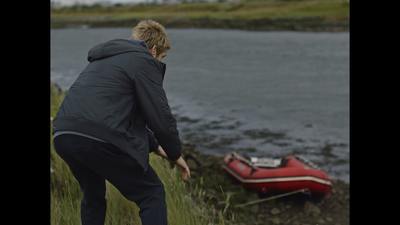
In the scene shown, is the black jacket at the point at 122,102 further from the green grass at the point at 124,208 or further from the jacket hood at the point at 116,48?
the green grass at the point at 124,208

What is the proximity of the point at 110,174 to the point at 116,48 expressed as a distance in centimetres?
71

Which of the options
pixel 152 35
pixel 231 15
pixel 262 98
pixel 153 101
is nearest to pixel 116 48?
pixel 152 35

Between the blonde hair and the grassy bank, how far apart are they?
56948mm

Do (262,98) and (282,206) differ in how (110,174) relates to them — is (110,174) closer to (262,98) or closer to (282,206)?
(282,206)

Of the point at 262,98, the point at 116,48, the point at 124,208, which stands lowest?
the point at 262,98

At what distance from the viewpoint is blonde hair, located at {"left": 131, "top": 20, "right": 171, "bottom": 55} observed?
3.09 m

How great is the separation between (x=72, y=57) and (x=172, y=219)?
115 ft

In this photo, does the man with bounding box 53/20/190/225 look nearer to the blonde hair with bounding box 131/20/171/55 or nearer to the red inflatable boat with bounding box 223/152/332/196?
the blonde hair with bounding box 131/20/171/55

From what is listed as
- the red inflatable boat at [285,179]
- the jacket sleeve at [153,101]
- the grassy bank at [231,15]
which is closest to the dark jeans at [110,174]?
the jacket sleeve at [153,101]

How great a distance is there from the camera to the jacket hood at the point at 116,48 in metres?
2.97

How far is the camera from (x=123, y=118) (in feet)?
9.48

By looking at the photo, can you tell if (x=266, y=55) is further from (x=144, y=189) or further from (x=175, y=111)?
(x=144, y=189)

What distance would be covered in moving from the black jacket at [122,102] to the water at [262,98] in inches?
377
